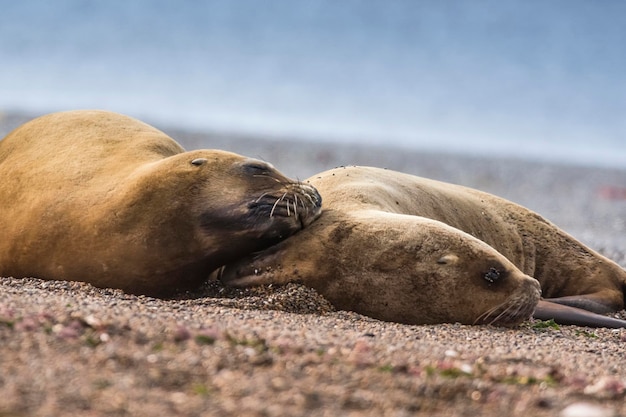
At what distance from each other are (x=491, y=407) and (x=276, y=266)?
3151 millimetres

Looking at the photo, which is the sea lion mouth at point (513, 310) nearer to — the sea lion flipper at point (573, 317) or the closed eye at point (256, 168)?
the sea lion flipper at point (573, 317)

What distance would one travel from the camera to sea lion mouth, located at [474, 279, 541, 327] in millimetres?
7020

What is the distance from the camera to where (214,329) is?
510cm

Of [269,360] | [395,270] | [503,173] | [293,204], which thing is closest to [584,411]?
[269,360]

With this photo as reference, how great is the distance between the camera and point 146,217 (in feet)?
22.5

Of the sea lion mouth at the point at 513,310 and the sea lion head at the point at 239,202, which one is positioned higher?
the sea lion head at the point at 239,202

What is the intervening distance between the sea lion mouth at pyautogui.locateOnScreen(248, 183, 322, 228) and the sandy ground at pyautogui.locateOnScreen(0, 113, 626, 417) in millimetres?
483

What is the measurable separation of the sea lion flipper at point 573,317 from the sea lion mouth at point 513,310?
468 millimetres

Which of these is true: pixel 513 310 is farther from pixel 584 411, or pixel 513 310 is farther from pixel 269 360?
pixel 584 411

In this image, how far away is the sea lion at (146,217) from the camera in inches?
271

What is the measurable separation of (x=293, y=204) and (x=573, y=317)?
7.15ft

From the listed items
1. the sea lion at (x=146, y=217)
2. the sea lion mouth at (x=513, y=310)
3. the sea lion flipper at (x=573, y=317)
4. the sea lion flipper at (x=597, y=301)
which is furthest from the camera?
the sea lion flipper at (x=597, y=301)

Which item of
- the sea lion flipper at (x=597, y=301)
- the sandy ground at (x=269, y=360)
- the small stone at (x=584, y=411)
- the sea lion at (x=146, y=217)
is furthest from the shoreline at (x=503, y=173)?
the small stone at (x=584, y=411)

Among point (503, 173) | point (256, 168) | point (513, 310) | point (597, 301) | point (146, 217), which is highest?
point (256, 168)
